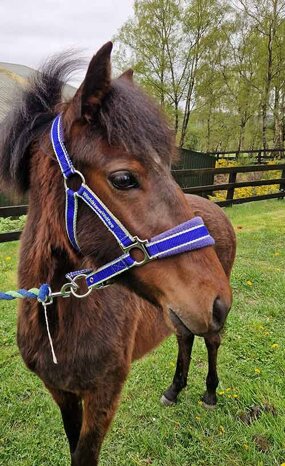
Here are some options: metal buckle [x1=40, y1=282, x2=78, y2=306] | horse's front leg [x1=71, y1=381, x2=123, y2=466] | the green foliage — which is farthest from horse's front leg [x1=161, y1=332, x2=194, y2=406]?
the green foliage

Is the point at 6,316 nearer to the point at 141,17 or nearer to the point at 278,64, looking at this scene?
the point at 278,64

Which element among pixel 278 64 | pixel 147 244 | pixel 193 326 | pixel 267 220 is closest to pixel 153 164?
pixel 147 244

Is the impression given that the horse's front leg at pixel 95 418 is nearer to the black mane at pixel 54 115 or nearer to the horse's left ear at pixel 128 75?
the black mane at pixel 54 115

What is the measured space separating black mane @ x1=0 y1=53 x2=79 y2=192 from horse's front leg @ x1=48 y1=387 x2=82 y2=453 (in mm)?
1124

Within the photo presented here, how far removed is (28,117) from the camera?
1654 mm

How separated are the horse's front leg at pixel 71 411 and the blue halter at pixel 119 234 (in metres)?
0.87

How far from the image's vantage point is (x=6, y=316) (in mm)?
4137

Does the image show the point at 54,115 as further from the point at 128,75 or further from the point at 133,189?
the point at 133,189

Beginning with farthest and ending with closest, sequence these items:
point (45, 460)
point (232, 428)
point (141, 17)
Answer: point (141, 17)
point (232, 428)
point (45, 460)

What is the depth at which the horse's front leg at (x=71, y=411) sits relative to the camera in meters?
1.99

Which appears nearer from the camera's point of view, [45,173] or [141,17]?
[45,173]

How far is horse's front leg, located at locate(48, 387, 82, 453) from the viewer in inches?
78.4

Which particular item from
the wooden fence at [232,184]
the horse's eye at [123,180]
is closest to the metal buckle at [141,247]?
the horse's eye at [123,180]

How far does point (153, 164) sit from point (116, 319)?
0.93 meters
